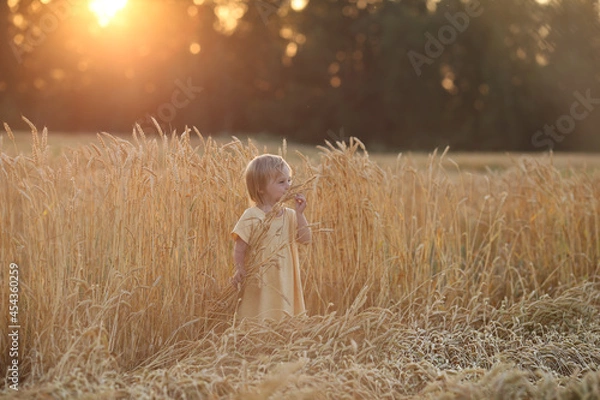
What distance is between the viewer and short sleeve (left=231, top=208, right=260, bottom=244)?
3.33 m

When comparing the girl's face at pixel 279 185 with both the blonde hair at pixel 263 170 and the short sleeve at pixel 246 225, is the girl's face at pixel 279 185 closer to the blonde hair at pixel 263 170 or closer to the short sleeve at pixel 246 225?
the blonde hair at pixel 263 170

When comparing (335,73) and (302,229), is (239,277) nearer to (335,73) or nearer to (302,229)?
(302,229)

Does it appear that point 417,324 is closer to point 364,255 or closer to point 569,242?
point 364,255

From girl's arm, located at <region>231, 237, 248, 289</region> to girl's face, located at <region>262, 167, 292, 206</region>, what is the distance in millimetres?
266

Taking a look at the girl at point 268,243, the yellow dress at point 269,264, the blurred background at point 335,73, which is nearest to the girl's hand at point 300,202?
the girl at point 268,243

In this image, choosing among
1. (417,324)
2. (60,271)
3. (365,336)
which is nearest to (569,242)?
(417,324)

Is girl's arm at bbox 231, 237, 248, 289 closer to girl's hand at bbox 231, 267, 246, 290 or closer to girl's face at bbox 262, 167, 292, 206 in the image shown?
girl's hand at bbox 231, 267, 246, 290

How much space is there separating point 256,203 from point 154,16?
73.7ft

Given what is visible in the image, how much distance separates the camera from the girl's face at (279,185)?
3287mm

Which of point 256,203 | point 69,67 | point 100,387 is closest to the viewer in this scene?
point 100,387

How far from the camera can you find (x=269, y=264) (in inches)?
132

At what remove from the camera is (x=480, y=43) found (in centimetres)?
2545

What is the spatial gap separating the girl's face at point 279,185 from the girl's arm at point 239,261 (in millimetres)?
266

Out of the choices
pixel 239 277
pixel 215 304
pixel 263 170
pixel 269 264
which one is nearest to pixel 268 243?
pixel 269 264
